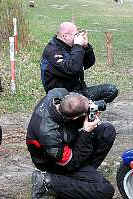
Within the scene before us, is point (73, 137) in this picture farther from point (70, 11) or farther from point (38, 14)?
point (70, 11)

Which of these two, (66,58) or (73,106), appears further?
(66,58)

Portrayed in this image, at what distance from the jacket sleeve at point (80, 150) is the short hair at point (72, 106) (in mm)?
209

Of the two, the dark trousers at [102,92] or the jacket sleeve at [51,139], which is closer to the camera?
the jacket sleeve at [51,139]

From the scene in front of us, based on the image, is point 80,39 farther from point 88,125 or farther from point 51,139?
point 51,139

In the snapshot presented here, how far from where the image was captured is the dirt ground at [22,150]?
5371mm

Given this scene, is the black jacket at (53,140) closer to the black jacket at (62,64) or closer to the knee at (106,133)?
the knee at (106,133)

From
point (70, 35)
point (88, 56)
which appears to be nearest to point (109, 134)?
point (70, 35)

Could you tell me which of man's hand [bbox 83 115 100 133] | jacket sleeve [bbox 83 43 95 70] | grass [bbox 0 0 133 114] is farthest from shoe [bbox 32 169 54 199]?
grass [bbox 0 0 133 114]

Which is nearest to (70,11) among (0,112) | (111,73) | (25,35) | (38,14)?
(38,14)

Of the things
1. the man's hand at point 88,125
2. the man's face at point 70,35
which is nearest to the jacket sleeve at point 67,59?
the man's face at point 70,35

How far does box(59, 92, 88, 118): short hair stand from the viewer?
421 cm

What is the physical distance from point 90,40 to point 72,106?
12.9 metres

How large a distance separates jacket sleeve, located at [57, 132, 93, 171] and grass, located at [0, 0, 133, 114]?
4.06m

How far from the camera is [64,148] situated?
4312mm
